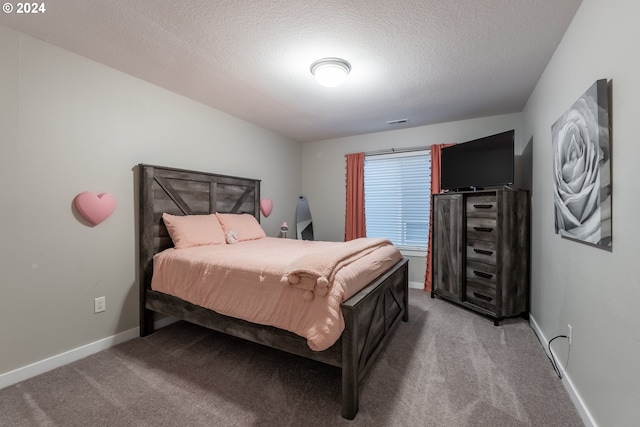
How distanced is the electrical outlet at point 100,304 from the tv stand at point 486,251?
11.6 feet

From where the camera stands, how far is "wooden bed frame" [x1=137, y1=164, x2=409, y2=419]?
154 centimetres

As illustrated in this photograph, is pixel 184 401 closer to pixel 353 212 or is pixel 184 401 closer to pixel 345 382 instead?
pixel 345 382

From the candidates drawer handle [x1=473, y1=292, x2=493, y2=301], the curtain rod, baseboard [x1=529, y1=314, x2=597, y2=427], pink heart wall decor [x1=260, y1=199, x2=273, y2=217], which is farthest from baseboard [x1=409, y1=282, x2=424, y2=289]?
pink heart wall decor [x1=260, y1=199, x2=273, y2=217]

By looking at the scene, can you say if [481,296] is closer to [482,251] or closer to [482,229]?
[482,251]

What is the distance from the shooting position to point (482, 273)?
2.91 meters

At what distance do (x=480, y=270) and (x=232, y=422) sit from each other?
2.72 meters

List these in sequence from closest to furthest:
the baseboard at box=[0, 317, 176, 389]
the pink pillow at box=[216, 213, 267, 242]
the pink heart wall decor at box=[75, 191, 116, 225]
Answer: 1. the baseboard at box=[0, 317, 176, 389]
2. the pink heart wall decor at box=[75, 191, 116, 225]
3. the pink pillow at box=[216, 213, 267, 242]

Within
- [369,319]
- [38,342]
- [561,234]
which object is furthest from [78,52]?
[561,234]

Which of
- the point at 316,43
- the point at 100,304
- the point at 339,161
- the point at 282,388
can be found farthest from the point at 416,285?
the point at 100,304

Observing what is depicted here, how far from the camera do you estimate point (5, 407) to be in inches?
63.0

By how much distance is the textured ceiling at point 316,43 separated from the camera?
5.44 feet

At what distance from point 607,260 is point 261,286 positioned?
73.9 inches

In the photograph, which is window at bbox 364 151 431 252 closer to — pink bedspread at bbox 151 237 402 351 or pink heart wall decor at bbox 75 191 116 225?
pink bedspread at bbox 151 237 402 351

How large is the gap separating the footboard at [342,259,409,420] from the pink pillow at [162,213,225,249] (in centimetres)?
172
